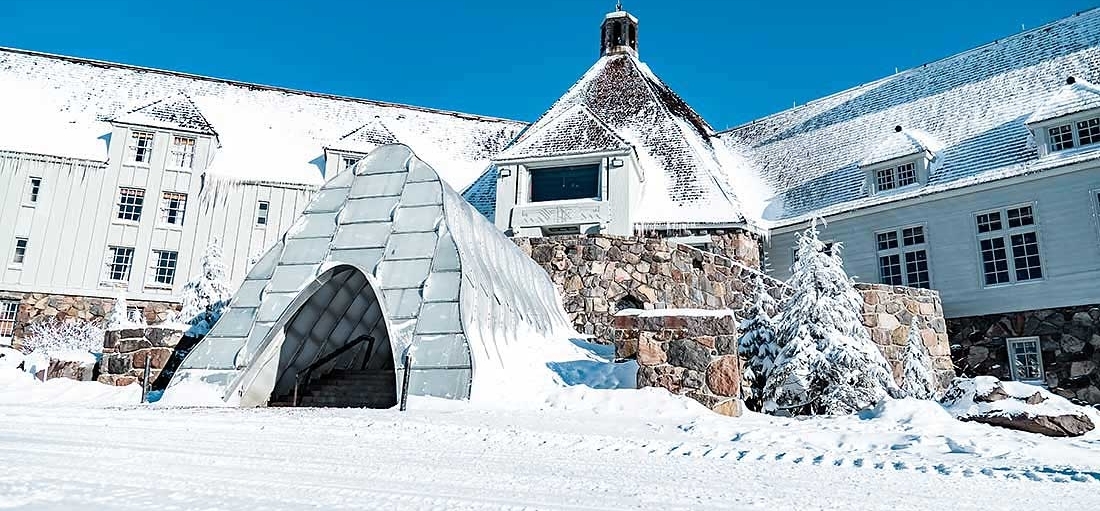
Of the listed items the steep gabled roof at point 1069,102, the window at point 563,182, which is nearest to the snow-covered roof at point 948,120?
the steep gabled roof at point 1069,102

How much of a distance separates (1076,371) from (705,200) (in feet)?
30.2

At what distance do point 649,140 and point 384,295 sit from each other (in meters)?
14.5

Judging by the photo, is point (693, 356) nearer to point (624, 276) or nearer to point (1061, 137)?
point (624, 276)

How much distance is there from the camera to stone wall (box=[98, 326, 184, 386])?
11617 mm

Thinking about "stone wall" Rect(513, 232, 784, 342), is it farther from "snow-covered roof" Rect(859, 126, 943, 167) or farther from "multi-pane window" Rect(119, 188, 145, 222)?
"multi-pane window" Rect(119, 188, 145, 222)

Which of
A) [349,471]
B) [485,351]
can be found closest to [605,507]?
[349,471]

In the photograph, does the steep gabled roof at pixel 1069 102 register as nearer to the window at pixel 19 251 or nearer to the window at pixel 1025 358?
the window at pixel 1025 358

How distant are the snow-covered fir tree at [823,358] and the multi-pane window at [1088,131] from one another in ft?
30.2

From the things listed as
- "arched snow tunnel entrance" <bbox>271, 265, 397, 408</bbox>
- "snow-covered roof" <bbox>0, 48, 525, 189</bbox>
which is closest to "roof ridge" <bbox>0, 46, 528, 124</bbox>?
"snow-covered roof" <bbox>0, 48, 525, 189</bbox>

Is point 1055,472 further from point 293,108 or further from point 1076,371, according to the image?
point 293,108

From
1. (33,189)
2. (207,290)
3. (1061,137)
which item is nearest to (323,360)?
(207,290)

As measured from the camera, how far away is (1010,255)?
16531 mm

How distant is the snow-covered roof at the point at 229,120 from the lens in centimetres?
2436

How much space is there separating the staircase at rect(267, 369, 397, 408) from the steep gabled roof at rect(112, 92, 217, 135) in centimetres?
1613
